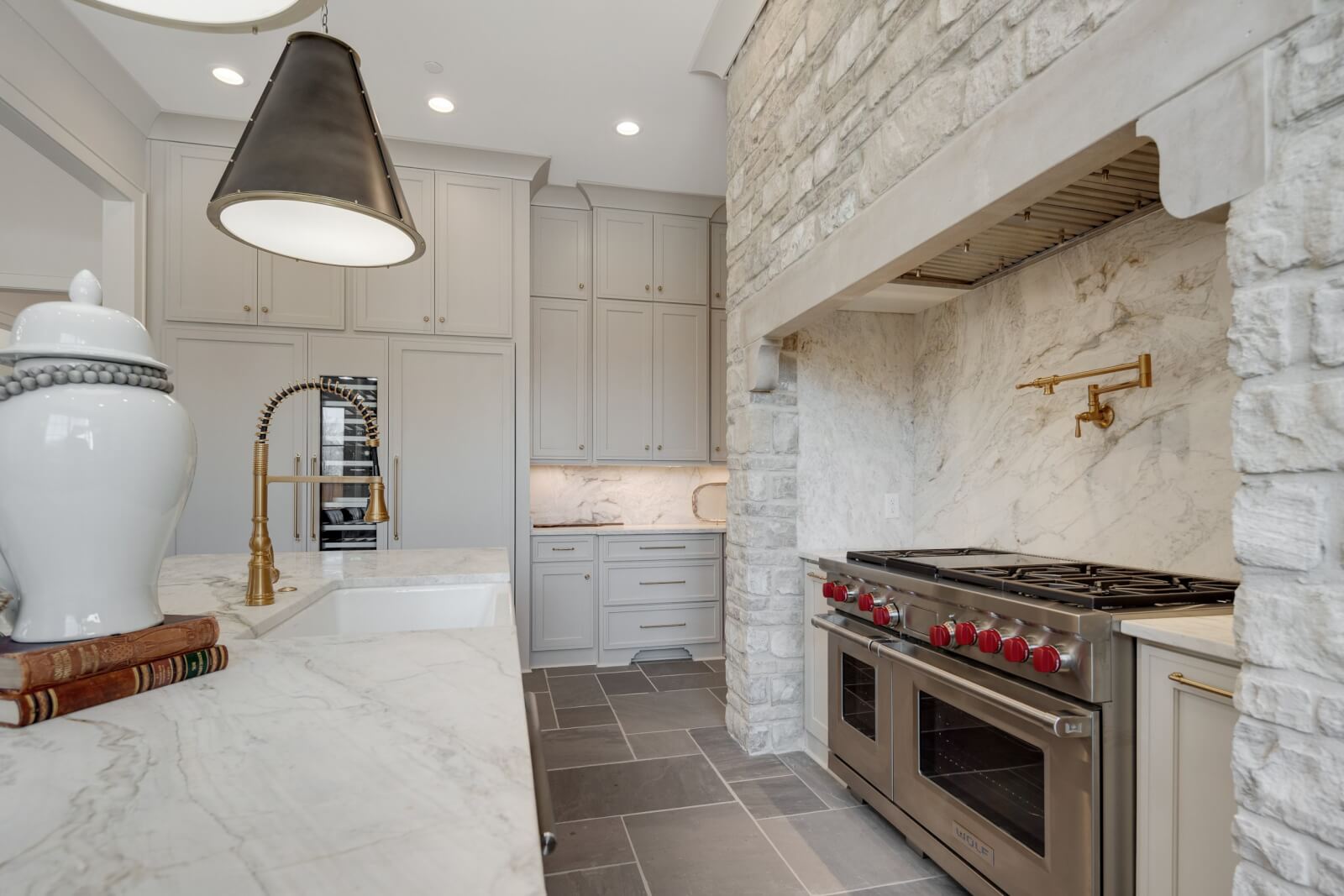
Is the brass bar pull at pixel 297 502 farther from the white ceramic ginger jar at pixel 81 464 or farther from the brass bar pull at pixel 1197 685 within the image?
the brass bar pull at pixel 1197 685

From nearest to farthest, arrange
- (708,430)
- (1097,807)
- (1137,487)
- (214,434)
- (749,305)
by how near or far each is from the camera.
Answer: (1097,807) → (1137,487) → (749,305) → (214,434) → (708,430)

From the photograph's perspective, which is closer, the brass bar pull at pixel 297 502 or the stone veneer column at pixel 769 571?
the stone veneer column at pixel 769 571

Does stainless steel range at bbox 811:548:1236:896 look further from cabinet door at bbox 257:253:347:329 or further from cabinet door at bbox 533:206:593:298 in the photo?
cabinet door at bbox 257:253:347:329

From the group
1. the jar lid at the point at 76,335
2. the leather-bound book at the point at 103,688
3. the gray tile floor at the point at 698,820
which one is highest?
the jar lid at the point at 76,335

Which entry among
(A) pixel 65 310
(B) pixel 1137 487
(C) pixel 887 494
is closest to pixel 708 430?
(C) pixel 887 494

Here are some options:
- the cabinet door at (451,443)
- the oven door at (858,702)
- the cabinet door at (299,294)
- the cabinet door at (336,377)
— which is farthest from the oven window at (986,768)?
the cabinet door at (299,294)

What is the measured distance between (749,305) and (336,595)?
190cm

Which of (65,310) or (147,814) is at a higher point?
(65,310)

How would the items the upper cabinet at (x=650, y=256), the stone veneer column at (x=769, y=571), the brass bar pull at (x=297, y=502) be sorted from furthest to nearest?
the upper cabinet at (x=650, y=256) → the brass bar pull at (x=297, y=502) → the stone veneer column at (x=769, y=571)

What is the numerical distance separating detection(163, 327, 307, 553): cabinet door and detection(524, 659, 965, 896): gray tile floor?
5.99ft

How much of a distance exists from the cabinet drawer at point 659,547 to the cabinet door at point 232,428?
1.72 m

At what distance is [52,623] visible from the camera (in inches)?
33.6

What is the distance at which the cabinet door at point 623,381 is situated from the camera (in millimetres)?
4523

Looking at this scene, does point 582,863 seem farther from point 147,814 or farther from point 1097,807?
point 147,814
